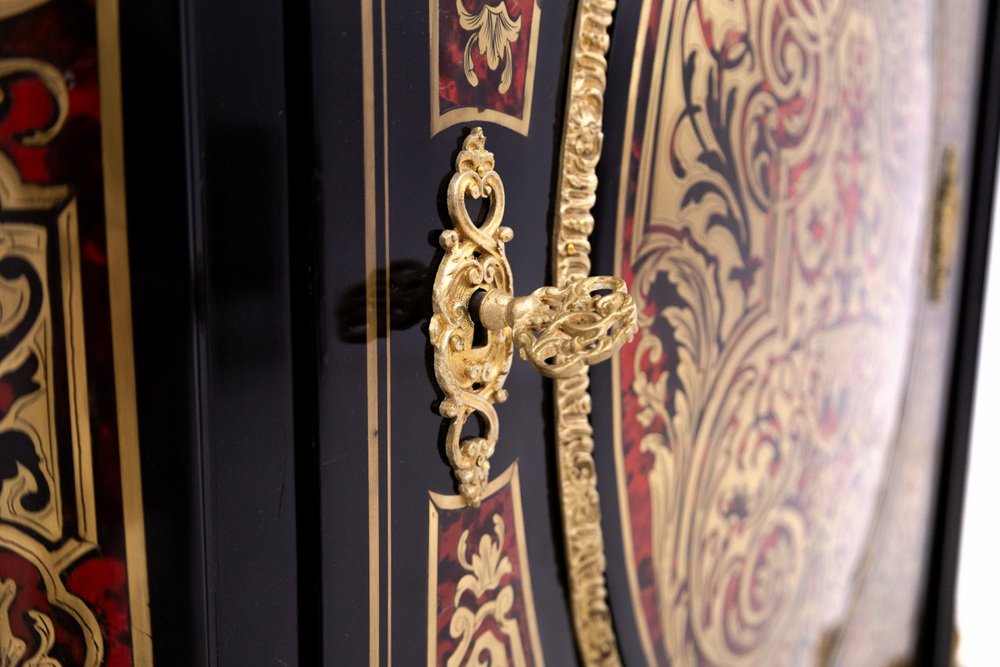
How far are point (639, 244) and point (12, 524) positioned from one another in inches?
11.5

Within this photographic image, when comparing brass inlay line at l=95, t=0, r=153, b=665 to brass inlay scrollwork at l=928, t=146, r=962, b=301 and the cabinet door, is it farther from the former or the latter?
brass inlay scrollwork at l=928, t=146, r=962, b=301

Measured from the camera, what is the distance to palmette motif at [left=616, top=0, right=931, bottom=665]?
1.46 feet

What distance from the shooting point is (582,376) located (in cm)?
40

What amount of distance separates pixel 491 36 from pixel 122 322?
0.58 ft

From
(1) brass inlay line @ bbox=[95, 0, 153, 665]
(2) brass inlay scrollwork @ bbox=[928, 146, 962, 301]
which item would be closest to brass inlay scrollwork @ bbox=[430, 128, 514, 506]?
(1) brass inlay line @ bbox=[95, 0, 153, 665]

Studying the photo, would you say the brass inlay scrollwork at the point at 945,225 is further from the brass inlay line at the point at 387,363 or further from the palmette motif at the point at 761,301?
the brass inlay line at the point at 387,363

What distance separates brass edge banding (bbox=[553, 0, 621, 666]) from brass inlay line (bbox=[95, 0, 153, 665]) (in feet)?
0.55

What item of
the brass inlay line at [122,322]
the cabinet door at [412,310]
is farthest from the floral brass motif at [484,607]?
the brass inlay line at [122,322]

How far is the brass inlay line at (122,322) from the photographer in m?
0.26

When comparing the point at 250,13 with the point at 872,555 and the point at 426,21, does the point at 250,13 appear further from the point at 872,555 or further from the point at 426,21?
the point at 872,555

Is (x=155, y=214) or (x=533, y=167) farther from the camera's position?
(x=533, y=167)

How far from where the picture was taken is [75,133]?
0.27 m

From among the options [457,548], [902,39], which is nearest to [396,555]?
[457,548]

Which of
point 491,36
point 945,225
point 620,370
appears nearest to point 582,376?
point 620,370
